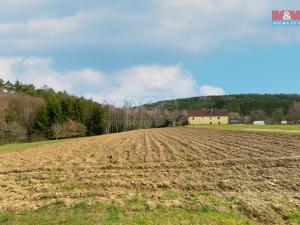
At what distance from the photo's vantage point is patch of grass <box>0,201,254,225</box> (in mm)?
5488

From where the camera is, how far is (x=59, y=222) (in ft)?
18.6

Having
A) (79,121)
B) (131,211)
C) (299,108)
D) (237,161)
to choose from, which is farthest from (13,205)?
(299,108)

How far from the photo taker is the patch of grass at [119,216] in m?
5.49

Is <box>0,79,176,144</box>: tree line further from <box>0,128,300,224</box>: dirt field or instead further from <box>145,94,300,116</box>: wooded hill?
<box>145,94,300,116</box>: wooded hill

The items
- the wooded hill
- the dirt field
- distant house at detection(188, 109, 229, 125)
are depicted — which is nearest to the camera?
the dirt field

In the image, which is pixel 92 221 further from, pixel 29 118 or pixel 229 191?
pixel 29 118

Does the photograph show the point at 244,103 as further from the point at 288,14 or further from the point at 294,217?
the point at 294,217

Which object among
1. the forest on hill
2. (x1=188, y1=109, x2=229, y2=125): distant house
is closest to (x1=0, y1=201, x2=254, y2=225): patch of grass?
(x1=188, y1=109, x2=229, y2=125): distant house

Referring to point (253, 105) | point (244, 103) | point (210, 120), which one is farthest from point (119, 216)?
point (244, 103)

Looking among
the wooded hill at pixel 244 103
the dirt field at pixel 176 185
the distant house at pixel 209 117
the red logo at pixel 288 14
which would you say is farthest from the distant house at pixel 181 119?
the dirt field at pixel 176 185

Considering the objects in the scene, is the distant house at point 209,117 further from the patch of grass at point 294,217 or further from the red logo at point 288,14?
the patch of grass at point 294,217

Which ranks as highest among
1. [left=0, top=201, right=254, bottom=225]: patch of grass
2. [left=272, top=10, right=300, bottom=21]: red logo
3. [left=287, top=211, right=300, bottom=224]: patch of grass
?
[left=272, top=10, right=300, bottom=21]: red logo

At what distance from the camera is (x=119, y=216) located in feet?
19.2

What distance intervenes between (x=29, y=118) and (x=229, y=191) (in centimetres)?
5790
